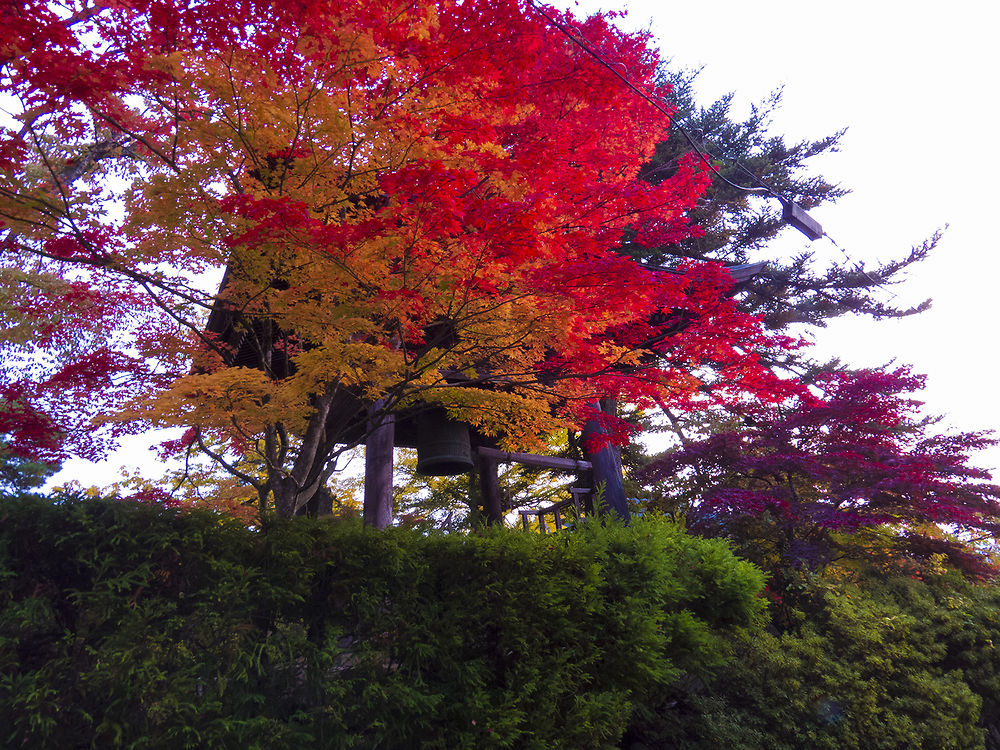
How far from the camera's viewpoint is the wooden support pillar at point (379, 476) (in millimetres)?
7305

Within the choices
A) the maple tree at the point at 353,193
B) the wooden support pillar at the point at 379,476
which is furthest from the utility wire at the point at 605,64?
the wooden support pillar at the point at 379,476

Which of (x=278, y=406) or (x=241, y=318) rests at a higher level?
(x=241, y=318)

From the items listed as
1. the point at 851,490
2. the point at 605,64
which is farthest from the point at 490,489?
the point at 605,64

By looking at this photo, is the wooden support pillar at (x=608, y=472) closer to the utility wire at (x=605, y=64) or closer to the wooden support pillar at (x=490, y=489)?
the wooden support pillar at (x=490, y=489)

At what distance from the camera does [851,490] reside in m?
8.05

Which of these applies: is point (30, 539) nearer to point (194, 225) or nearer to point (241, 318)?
point (194, 225)

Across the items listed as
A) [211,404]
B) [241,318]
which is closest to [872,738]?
[211,404]

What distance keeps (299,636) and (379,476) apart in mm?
4385

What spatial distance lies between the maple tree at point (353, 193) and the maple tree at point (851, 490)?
3.34 m

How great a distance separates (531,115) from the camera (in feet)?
18.4

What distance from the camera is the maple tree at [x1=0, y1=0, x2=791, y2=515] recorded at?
392 centimetres

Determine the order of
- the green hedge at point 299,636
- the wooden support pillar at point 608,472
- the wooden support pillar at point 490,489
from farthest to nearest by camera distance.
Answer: the wooden support pillar at point 490,489 < the wooden support pillar at point 608,472 < the green hedge at point 299,636

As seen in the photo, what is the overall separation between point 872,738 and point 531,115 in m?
6.72

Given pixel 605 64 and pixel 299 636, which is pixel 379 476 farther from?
pixel 605 64
